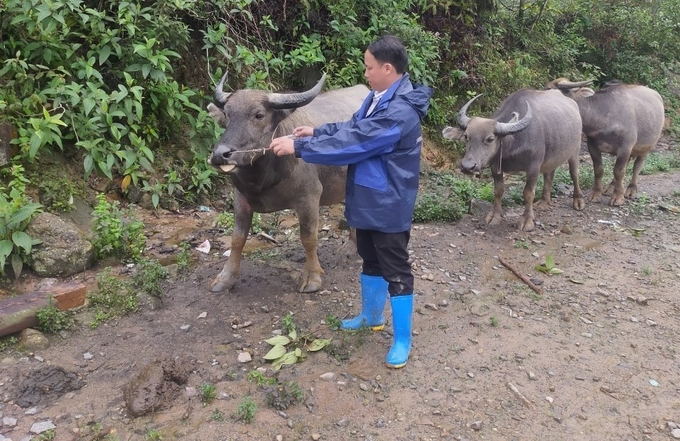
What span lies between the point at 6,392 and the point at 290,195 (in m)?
2.40

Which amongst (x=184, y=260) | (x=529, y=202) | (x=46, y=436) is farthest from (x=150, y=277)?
(x=529, y=202)

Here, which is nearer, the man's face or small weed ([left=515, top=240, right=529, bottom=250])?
Answer: the man's face

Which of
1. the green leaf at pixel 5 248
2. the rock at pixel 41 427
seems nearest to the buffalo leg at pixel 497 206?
the green leaf at pixel 5 248

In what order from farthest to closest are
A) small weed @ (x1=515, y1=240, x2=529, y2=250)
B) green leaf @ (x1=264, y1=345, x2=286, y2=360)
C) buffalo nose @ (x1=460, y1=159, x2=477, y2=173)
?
small weed @ (x1=515, y1=240, x2=529, y2=250), buffalo nose @ (x1=460, y1=159, x2=477, y2=173), green leaf @ (x1=264, y1=345, x2=286, y2=360)

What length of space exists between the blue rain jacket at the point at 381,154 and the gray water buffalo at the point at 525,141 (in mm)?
2821

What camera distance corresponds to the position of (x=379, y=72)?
3.46m

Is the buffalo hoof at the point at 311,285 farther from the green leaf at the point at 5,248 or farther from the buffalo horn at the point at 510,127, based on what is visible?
the buffalo horn at the point at 510,127

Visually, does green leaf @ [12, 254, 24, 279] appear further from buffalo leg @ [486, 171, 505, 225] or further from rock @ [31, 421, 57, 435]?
buffalo leg @ [486, 171, 505, 225]

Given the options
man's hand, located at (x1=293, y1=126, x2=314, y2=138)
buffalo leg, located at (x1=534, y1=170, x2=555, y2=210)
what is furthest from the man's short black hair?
buffalo leg, located at (x1=534, y1=170, x2=555, y2=210)

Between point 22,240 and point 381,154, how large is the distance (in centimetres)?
303

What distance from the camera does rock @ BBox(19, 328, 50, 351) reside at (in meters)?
3.79

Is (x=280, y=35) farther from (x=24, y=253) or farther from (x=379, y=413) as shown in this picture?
(x=379, y=413)

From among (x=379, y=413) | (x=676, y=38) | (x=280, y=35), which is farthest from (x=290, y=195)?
(x=676, y=38)

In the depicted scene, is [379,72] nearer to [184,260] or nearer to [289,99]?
[289,99]
